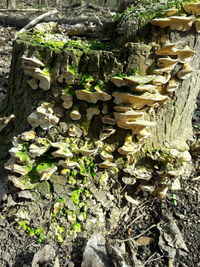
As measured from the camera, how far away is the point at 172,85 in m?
Answer: 3.29

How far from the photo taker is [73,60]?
10.2 ft

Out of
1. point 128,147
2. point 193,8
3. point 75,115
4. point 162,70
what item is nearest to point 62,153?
point 75,115

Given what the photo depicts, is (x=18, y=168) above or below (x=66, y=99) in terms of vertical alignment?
below

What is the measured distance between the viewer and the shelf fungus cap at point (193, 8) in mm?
2828

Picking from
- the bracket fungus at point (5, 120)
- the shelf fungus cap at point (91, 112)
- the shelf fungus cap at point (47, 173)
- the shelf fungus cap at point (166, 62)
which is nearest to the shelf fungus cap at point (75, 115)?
the shelf fungus cap at point (91, 112)

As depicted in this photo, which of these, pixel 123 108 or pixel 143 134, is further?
pixel 143 134

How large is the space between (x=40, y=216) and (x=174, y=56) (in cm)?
261

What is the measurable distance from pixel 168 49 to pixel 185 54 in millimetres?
303

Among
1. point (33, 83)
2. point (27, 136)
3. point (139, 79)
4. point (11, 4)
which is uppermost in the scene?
point (11, 4)

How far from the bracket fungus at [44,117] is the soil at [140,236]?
928 mm

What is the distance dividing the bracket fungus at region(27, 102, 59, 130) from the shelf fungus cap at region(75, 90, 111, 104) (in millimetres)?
418

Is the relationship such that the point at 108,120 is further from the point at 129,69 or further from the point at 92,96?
the point at 129,69

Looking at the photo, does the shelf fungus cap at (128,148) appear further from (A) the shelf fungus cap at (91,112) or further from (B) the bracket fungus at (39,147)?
(B) the bracket fungus at (39,147)

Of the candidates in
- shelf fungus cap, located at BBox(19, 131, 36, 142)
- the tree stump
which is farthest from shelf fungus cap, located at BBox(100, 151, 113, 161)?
shelf fungus cap, located at BBox(19, 131, 36, 142)
